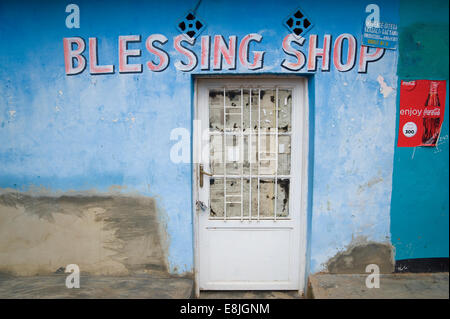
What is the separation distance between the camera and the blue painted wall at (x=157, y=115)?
2844 millimetres

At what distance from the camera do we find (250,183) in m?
3.11

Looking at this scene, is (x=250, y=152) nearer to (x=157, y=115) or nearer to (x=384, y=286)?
(x=157, y=115)

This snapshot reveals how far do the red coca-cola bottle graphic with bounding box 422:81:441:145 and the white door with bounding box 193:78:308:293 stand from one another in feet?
4.03

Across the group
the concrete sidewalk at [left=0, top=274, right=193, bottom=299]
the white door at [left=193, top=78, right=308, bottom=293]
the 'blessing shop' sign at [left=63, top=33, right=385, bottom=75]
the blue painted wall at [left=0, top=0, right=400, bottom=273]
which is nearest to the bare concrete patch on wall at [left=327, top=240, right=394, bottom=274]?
the blue painted wall at [left=0, top=0, right=400, bottom=273]

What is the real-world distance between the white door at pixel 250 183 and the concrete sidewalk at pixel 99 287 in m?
0.38

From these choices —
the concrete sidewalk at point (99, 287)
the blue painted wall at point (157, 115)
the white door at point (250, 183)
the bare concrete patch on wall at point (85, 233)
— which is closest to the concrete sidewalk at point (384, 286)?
the blue painted wall at point (157, 115)

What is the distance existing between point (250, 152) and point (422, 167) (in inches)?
71.5

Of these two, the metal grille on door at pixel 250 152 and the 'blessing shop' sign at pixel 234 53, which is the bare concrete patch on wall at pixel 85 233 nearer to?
the metal grille on door at pixel 250 152

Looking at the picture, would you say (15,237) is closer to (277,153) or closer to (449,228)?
(277,153)

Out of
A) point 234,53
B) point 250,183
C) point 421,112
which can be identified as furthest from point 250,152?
point 421,112

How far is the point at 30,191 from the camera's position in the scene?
3055 millimetres

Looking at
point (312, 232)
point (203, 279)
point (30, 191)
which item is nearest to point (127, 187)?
point (30, 191)

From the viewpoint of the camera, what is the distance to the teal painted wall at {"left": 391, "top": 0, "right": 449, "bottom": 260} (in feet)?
9.41

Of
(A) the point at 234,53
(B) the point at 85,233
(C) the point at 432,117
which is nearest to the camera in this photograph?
(A) the point at 234,53
